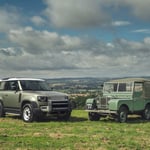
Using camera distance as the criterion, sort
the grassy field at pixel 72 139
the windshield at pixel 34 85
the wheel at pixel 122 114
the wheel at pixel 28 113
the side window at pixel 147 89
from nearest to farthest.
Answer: the grassy field at pixel 72 139 < the wheel at pixel 28 113 < the wheel at pixel 122 114 < the windshield at pixel 34 85 < the side window at pixel 147 89

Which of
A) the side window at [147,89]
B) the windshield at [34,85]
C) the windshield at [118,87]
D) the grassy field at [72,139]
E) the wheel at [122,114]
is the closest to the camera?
the grassy field at [72,139]

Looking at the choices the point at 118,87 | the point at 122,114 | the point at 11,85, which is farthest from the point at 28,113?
the point at 118,87

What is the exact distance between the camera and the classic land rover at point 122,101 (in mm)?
16828

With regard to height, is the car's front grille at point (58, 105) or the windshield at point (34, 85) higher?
the windshield at point (34, 85)

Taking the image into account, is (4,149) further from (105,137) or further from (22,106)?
(22,106)

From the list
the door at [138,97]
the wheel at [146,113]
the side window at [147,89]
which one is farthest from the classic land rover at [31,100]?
the side window at [147,89]

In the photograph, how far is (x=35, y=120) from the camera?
16641mm

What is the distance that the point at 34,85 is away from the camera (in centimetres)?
1819

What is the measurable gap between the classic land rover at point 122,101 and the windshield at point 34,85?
2197mm

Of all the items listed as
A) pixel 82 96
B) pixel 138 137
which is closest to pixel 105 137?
pixel 138 137

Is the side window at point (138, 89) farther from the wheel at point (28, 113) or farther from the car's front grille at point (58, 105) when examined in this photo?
the wheel at point (28, 113)

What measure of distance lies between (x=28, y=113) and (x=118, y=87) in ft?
15.5

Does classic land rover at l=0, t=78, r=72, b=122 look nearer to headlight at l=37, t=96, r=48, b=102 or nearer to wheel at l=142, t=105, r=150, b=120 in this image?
headlight at l=37, t=96, r=48, b=102

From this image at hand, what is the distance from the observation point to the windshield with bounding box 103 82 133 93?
18.2m
